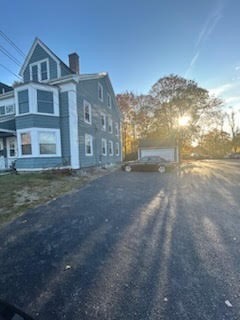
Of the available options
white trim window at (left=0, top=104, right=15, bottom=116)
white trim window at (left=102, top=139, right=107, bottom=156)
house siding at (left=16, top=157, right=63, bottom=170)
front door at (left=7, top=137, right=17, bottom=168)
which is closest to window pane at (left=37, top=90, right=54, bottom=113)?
house siding at (left=16, top=157, right=63, bottom=170)

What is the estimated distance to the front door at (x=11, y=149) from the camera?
15492mm

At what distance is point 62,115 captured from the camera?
13914 millimetres

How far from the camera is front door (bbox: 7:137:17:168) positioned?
15.5 m

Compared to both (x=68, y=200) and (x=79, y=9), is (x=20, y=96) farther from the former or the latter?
(x=68, y=200)

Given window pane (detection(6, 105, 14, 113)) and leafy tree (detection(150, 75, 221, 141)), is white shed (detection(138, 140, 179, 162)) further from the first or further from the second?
window pane (detection(6, 105, 14, 113))

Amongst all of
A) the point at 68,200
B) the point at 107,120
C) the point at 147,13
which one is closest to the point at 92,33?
the point at 147,13

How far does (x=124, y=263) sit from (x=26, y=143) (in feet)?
41.1

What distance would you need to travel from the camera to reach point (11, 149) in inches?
622

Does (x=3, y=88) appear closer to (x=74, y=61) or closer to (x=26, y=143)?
(x=74, y=61)

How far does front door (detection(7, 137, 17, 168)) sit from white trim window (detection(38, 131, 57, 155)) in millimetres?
3841

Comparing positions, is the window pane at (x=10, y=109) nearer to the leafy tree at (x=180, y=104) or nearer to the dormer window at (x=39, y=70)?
the dormer window at (x=39, y=70)

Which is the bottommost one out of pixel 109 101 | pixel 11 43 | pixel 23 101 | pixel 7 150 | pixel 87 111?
pixel 7 150

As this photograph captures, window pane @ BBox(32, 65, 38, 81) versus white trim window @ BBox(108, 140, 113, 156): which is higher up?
window pane @ BBox(32, 65, 38, 81)

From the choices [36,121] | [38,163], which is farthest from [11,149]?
[36,121]
